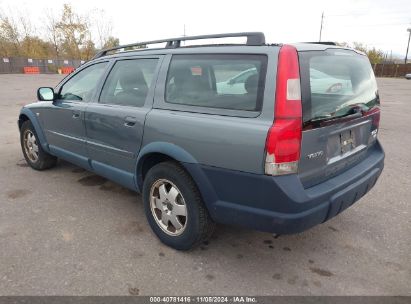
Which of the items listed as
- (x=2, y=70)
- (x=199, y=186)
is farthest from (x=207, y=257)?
(x=2, y=70)

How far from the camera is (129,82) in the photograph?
3344mm

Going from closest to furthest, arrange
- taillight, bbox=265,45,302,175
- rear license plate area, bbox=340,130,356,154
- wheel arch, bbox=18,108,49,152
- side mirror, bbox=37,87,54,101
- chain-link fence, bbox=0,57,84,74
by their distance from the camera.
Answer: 1. taillight, bbox=265,45,302,175
2. rear license plate area, bbox=340,130,356,154
3. side mirror, bbox=37,87,54,101
4. wheel arch, bbox=18,108,49,152
5. chain-link fence, bbox=0,57,84,74

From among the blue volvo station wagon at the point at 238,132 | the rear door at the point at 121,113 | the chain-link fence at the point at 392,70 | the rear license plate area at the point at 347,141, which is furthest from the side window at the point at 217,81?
the chain-link fence at the point at 392,70

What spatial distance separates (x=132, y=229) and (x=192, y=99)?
142cm

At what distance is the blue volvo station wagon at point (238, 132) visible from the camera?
7.23ft

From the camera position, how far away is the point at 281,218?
2225mm

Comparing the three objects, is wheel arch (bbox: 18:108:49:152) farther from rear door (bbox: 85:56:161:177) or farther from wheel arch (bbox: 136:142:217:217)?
wheel arch (bbox: 136:142:217:217)

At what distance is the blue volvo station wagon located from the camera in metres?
2.20

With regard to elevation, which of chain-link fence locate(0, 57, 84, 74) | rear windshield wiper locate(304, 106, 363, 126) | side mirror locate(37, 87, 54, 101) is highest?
chain-link fence locate(0, 57, 84, 74)

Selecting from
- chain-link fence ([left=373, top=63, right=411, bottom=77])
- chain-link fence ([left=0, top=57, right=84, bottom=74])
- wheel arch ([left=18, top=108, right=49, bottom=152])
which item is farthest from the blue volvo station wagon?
chain-link fence ([left=373, top=63, right=411, bottom=77])

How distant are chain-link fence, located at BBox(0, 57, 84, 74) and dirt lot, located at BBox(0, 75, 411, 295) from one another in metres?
37.6

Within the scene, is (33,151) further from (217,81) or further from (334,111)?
(334,111)

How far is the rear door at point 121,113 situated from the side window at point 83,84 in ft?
0.73

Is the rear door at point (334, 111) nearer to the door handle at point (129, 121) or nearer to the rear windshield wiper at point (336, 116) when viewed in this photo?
the rear windshield wiper at point (336, 116)
